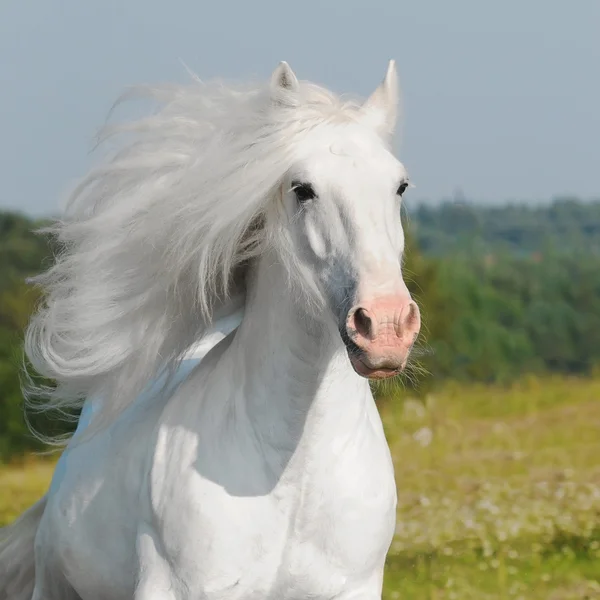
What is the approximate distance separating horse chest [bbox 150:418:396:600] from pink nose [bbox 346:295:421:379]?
633 mm

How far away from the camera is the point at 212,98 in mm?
3777

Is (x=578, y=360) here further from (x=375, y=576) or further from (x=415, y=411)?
(x=375, y=576)

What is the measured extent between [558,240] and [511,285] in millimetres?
7024

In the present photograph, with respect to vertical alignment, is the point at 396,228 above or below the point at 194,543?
above

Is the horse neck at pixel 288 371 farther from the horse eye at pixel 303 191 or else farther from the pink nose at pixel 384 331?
the pink nose at pixel 384 331

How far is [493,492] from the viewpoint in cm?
898

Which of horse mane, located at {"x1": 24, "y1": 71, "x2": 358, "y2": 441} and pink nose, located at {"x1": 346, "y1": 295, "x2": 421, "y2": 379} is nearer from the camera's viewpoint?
pink nose, located at {"x1": 346, "y1": 295, "x2": 421, "y2": 379}

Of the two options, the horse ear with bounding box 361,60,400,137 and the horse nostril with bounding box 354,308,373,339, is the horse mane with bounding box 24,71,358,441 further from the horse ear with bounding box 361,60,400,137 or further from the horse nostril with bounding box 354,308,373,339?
the horse nostril with bounding box 354,308,373,339

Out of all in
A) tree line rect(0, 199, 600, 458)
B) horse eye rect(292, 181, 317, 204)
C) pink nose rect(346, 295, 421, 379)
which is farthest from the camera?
tree line rect(0, 199, 600, 458)

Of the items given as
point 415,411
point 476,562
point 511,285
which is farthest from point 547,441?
point 511,285

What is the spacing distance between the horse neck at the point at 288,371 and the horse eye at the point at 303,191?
0.86ft

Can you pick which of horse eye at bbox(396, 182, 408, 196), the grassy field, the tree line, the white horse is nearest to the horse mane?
the white horse

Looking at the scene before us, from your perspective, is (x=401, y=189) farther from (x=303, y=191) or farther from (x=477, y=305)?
(x=477, y=305)

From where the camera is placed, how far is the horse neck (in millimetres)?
3482
